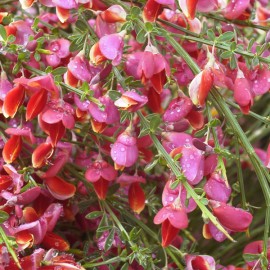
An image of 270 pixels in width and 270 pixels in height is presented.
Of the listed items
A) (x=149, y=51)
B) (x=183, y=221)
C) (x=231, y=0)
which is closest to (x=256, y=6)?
(x=231, y=0)

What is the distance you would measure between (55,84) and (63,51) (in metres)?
0.09

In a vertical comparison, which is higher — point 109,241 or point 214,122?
point 214,122

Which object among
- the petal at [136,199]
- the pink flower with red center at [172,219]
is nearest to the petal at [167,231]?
the pink flower with red center at [172,219]

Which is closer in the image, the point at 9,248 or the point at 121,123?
the point at 9,248

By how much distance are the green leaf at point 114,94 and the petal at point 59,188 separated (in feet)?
0.41

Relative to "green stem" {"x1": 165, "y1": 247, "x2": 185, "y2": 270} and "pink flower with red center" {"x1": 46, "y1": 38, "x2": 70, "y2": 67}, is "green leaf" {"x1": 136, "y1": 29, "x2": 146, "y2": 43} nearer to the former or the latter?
"pink flower with red center" {"x1": 46, "y1": 38, "x2": 70, "y2": 67}

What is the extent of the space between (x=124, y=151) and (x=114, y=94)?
6cm

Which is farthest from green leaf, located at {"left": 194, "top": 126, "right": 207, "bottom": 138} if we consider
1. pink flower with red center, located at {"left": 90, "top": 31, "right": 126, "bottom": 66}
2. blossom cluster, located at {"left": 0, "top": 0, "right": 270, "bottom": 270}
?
pink flower with red center, located at {"left": 90, "top": 31, "right": 126, "bottom": 66}

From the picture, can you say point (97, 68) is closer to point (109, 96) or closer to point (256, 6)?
point (109, 96)

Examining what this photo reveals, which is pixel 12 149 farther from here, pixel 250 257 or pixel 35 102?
pixel 250 257

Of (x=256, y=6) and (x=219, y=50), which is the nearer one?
(x=219, y=50)

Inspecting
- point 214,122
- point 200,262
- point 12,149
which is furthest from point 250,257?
point 12,149

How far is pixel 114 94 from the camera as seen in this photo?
2.06ft

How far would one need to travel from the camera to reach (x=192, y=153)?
616 millimetres
